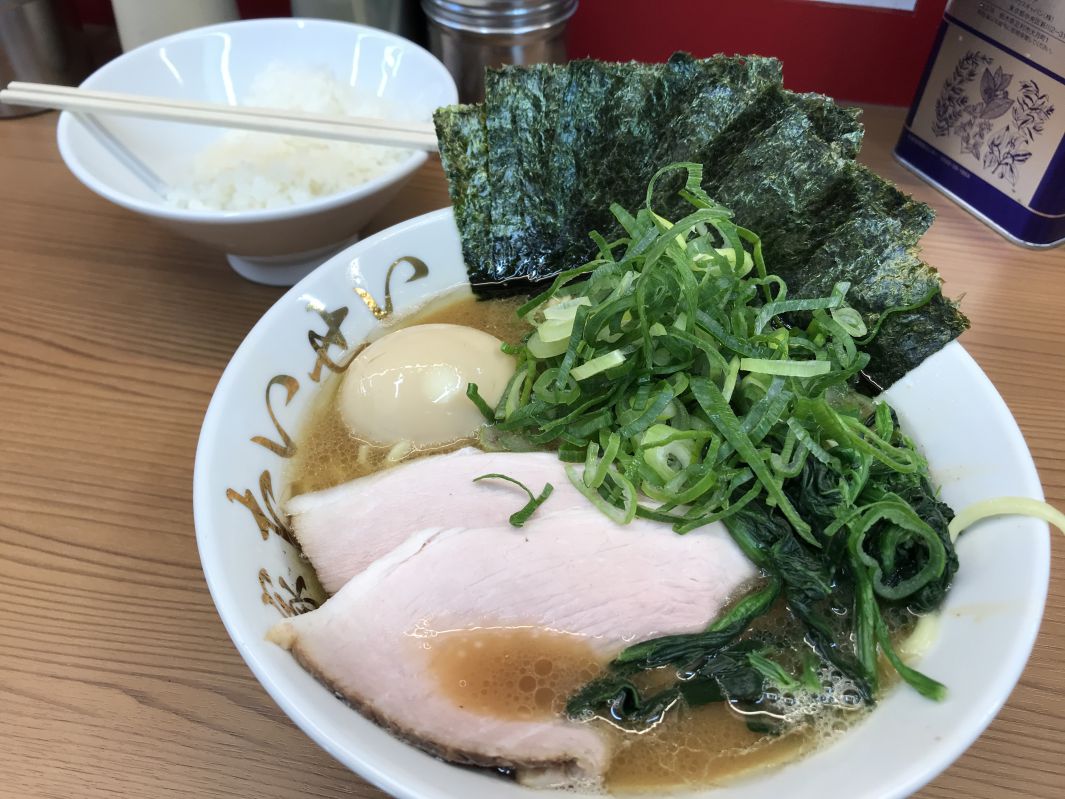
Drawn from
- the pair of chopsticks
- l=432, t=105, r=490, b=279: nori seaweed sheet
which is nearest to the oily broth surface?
l=432, t=105, r=490, b=279: nori seaweed sheet

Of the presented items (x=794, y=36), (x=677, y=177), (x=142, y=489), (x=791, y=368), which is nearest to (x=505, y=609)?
(x=791, y=368)

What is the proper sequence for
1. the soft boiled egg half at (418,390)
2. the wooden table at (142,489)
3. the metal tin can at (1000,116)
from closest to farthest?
the wooden table at (142,489) → the soft boiled egg half at (418,390) → the metal tin can at (1000,116)

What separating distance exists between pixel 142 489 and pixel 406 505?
1.94 ft

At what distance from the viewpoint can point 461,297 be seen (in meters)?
1.57

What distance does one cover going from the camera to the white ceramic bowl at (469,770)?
815 millimetres

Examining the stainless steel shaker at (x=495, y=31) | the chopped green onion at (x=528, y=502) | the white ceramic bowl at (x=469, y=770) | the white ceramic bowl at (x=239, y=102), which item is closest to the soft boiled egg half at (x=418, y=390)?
the white ceramic bowl at (x=469, y=770)

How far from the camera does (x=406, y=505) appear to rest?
1.12 metres

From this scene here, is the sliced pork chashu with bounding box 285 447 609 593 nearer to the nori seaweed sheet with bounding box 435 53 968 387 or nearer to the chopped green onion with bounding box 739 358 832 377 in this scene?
the chopped green onion with bounding box 739 358 832 377

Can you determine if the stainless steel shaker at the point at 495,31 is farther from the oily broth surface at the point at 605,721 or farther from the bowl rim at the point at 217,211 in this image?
the oily broth surface at the point at 605,721

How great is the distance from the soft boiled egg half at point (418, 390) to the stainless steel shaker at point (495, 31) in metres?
0.98

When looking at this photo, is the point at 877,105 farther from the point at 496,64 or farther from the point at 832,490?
the point at 832,490

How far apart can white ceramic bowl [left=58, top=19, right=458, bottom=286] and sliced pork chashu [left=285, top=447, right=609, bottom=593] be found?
577 mm

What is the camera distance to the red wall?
2.07m

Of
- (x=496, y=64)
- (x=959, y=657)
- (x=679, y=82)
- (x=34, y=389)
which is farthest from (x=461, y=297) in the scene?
(x=959, y=657)
